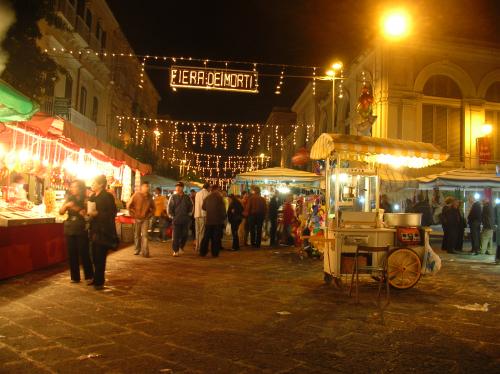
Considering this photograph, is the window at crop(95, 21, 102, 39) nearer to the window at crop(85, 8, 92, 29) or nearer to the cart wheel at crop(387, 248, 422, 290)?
the window at crop(85, 8, 92, 29)

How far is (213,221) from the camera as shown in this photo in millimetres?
10328

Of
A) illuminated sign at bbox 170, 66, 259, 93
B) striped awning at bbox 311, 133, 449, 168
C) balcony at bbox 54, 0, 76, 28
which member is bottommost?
striped awning at bbox 311, 133, 449, 168

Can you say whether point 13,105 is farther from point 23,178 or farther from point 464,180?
point 464,180

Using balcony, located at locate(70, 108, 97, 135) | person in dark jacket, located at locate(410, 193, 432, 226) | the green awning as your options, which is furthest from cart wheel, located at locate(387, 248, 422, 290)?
balcony, located at locate(70, 108, 97, 135)

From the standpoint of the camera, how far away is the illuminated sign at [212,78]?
39.4 ft

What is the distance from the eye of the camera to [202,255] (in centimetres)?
1045

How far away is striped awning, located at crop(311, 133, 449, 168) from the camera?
6973 mm

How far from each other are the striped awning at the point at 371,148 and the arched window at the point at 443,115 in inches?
467

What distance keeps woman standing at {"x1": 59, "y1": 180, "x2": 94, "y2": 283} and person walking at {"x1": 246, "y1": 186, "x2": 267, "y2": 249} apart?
6462mm

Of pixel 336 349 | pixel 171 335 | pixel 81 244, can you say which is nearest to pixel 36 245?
pixel 81 244

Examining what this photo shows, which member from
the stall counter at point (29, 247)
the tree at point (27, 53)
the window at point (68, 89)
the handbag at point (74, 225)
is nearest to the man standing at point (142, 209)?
the stall counter at point (29, 247)

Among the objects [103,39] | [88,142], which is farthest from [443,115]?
[103,39]

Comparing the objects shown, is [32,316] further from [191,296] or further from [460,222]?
[460,222]

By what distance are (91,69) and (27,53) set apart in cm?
1376
